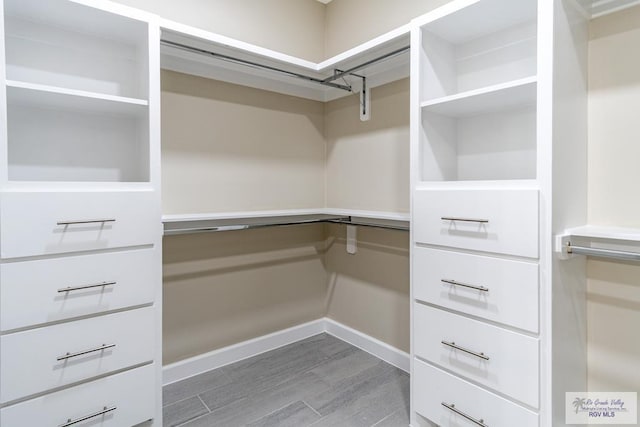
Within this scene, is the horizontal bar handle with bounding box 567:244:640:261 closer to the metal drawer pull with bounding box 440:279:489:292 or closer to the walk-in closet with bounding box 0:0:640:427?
the walk-in closet with bounding box 0:0:640:427

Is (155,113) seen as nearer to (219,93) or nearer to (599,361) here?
(219,93)

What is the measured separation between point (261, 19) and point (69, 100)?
135 cm

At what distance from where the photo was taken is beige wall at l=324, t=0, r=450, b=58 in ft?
6.83

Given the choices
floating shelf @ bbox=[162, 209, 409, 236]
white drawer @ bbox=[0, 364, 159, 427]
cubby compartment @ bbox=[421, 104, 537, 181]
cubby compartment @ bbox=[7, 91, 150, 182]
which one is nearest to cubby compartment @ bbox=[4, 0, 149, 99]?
cubby compartment @ bbox=[7, 91, 150, 182]

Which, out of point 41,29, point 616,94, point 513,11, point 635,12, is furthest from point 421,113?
point 41,29

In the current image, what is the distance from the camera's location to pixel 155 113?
150cm

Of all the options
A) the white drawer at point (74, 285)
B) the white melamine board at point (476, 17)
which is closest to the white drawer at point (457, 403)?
the white drawer at point (74, 285)

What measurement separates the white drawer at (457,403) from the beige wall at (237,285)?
1137 mm

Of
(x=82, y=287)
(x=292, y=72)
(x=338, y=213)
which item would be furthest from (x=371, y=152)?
(x=82, y=287)

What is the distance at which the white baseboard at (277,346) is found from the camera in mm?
2070

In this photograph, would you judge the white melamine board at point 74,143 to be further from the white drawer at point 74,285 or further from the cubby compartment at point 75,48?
the white drawer at point 74,285

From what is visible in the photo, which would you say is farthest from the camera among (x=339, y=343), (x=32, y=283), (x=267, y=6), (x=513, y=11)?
(x=339, y=343)

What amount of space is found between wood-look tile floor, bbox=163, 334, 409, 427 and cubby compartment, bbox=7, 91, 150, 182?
3.88ft

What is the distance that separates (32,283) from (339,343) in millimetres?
1854
